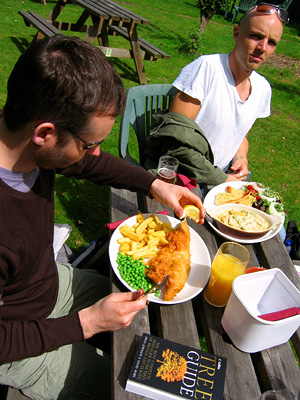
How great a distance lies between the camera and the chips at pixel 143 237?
1.89m

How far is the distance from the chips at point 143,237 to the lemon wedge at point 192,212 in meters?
0.15

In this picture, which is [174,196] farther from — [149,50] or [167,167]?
[149,50]

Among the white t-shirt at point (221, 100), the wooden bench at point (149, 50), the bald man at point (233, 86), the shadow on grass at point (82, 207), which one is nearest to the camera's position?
the bald man at point (233, 86)

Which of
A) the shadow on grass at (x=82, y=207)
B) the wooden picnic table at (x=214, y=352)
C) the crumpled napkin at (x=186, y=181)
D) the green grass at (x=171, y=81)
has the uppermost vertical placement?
the crumpled napkin at (x=186, y=181)

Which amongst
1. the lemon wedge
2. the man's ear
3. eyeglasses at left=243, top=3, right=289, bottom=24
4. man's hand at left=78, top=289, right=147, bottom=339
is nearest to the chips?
the lemon wedge

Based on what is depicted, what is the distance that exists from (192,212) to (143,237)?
1.33 feet

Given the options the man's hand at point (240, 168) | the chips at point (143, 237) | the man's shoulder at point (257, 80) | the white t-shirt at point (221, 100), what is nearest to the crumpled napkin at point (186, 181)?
the chips at point (143, 237)

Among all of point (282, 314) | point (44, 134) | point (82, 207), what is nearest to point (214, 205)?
point (282, 314)

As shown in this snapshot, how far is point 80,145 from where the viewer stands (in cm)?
152

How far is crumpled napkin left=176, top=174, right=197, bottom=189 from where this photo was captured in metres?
2.59

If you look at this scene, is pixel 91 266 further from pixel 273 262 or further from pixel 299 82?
pixel 299 82

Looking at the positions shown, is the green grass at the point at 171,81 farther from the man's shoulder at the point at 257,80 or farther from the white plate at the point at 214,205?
the man's shoulder at the point at 257,80

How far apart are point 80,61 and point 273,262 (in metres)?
1.71

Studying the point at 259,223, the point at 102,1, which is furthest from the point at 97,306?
the point at 102,1
